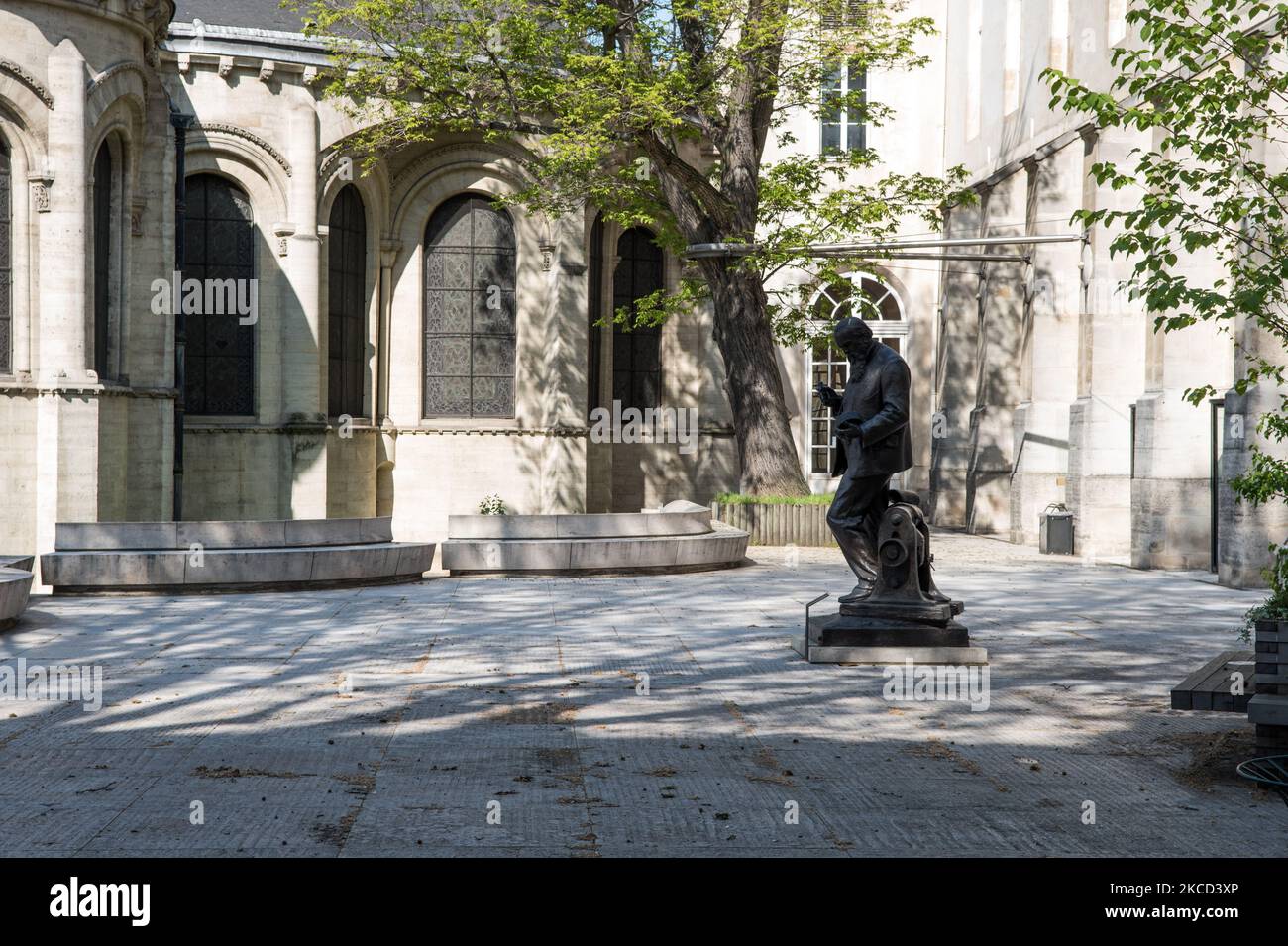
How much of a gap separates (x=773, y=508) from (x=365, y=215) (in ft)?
35.9

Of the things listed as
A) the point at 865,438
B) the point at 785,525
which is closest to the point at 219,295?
the point at 785,525

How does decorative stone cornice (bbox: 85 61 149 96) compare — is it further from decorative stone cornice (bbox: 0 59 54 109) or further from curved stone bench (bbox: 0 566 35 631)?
curved stone bench (bbox: 0 566 35 631)

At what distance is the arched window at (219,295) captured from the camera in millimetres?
26906

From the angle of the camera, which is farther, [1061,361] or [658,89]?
[1061,361]

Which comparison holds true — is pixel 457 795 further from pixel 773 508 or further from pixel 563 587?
pixel 773 508

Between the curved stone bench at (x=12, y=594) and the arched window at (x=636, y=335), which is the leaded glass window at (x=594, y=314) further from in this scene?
the curved stone bench at (x=12, y=594)

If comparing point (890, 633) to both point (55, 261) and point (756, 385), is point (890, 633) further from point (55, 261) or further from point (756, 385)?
point (55, 261)

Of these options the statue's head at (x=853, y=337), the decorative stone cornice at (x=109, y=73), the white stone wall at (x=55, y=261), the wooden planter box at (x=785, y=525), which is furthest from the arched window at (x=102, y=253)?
the statue's head at (x=853, y=337)

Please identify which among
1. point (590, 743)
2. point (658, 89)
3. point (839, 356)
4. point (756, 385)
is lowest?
point (590, 743)

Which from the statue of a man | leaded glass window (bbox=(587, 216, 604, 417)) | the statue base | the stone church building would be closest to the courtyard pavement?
the statue base

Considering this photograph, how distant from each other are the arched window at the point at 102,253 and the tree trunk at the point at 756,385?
9298mm

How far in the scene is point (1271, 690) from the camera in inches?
282

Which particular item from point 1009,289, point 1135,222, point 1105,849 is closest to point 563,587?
point 1135,222

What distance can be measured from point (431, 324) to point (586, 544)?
1257 cm
